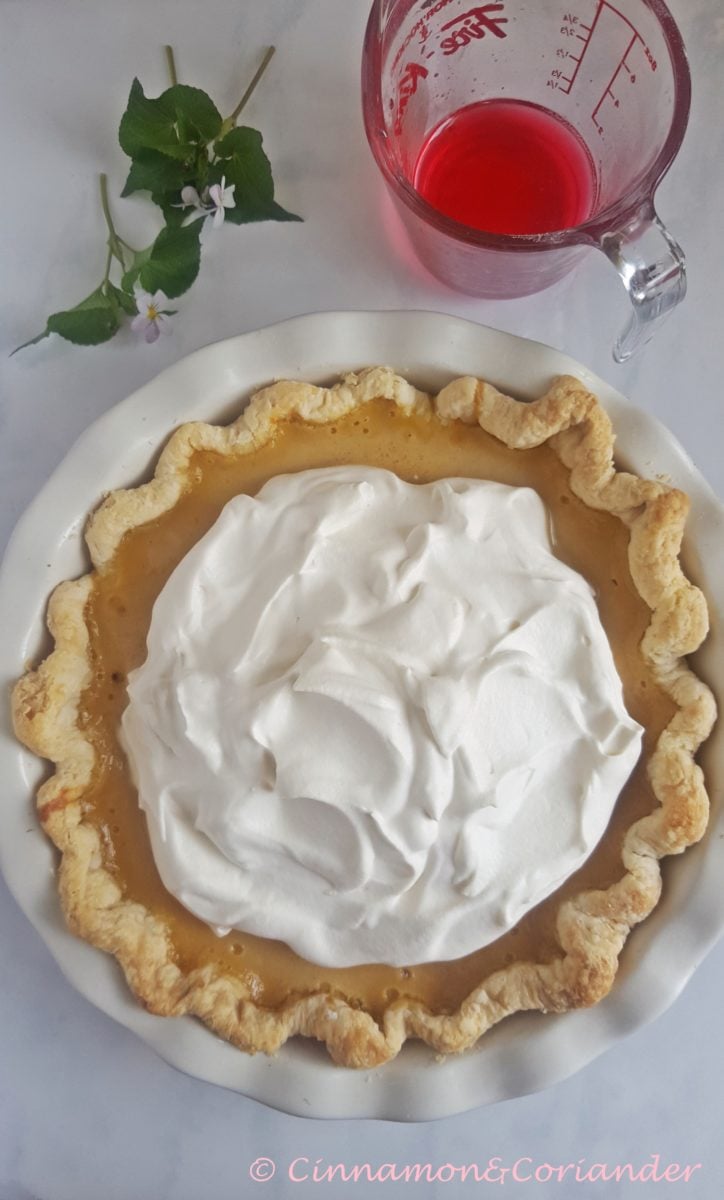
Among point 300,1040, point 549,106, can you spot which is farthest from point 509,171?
point 300,1040

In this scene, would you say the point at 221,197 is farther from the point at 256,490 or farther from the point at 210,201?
the point at 256,490

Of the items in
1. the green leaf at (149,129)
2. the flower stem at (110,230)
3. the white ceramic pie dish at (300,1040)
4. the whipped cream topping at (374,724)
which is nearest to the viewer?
the whipped cream topping at (374,724)

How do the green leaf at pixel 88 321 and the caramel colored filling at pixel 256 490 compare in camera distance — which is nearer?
the caramel colored filling at pixel 256 490

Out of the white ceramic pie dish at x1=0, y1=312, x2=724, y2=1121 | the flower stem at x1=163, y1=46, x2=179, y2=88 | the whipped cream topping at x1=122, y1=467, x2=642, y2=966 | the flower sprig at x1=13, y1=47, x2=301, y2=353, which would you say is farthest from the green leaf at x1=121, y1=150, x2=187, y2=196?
the whipped cream topping at x1=122, y1=467, x2=642, y2=966

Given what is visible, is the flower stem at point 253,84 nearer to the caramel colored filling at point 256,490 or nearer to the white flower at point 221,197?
the white flower at point 221,197

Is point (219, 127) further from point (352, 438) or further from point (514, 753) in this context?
point (514, 753)

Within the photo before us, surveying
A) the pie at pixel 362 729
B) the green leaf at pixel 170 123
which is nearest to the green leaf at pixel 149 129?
the green leaf at pixel 170 123
